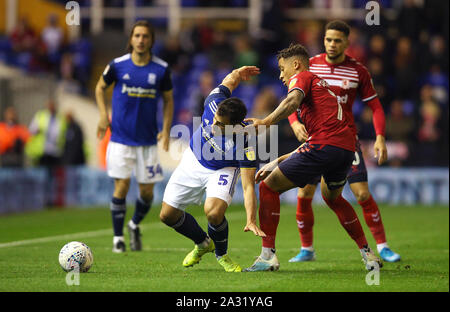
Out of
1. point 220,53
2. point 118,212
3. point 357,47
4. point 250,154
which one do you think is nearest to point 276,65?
point 220,53

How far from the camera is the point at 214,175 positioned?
24.5ft

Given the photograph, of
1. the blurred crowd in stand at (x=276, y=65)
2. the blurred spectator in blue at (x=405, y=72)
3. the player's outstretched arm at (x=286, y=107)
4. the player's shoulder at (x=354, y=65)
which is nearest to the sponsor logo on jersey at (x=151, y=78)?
the player's shoulder at (x=354, y=65)

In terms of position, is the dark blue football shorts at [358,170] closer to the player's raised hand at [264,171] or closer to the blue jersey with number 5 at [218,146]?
the player's raised hand at [264,171]

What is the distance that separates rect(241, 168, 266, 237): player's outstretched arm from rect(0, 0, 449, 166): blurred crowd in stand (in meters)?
8.97

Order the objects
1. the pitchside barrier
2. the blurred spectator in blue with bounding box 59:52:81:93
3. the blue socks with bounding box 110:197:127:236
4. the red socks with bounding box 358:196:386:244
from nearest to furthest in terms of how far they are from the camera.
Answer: the red socks with bounding box 358:196:386:244 → the blue socks with bounding box 110:197:127:236 → the pitchside barrier → the blurred spectator in blue with bounding box 59:52:81:93

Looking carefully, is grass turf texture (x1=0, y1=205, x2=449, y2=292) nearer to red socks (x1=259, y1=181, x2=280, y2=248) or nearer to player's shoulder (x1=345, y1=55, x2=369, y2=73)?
red socks (x1=259, y1=181, x2=280, y2=248)

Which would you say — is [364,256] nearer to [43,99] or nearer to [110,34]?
[43,99]

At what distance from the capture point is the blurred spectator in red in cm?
1717

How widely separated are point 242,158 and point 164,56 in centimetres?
1395

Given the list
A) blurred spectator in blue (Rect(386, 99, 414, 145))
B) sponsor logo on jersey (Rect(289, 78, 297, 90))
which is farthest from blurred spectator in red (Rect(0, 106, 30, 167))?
sponsor logo on jersey (Rect(289, 78, 297, 90))

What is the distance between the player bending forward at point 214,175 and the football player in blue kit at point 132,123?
75.9 inches

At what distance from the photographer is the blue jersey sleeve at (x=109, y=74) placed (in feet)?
31.3

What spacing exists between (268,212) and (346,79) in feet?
5.84

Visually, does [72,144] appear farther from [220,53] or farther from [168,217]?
[168,217]
